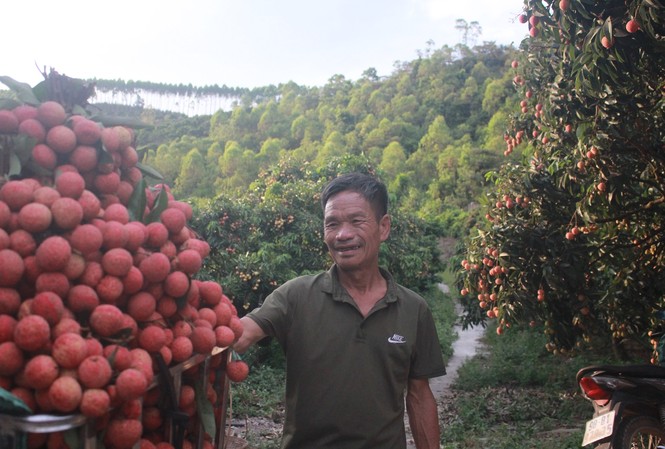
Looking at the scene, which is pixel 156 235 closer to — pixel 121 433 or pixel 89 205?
pixel 89 205

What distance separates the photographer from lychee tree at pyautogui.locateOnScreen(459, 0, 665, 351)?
4.50 meters

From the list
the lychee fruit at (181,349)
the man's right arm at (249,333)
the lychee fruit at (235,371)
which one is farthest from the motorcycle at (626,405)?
the lychee fruit at (181,349)

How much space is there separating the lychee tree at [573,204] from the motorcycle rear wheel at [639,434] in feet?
5.13

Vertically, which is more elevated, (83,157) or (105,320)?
(83,157)

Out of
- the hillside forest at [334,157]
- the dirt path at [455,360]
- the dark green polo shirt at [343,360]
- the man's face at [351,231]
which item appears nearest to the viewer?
the dark green polo shirt at [343,360]

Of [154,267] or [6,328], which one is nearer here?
[6,328]

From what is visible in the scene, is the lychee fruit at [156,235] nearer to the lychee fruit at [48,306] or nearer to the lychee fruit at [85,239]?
the lychee fruit at [85,239]

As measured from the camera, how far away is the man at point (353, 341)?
7.36 feet

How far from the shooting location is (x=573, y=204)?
5.98 metres

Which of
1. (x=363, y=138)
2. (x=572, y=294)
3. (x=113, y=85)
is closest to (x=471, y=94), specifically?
(x=363, y=138)

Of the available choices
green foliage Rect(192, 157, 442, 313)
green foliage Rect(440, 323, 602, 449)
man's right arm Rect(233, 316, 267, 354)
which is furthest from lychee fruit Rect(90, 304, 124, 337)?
green foliage Rect(192, 157, 442, 313)

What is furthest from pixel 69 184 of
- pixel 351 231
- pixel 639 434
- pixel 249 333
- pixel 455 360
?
pixel 455 360

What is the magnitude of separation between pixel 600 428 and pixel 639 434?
239mm

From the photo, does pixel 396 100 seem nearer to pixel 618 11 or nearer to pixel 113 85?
pixel 113 85
